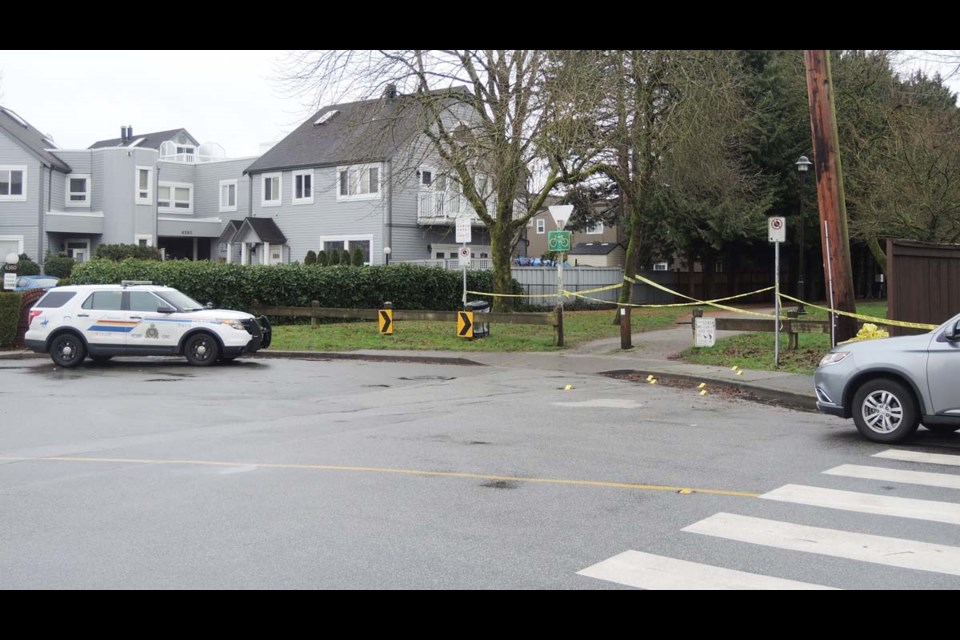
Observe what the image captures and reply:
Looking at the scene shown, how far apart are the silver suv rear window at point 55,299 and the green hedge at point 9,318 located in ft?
14.3

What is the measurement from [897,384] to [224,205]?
44639 millimetres

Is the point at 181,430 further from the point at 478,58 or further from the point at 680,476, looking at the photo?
the point at 478,58

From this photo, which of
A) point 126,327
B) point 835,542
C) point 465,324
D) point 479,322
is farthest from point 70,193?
point 835,542

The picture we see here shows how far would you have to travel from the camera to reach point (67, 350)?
62.8ft

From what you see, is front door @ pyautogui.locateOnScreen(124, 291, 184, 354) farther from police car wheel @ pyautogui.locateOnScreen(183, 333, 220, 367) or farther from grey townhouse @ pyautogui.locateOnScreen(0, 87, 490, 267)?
grey townhouse @ pyautogui.locateOnScreen(0, 87, 490, 267)

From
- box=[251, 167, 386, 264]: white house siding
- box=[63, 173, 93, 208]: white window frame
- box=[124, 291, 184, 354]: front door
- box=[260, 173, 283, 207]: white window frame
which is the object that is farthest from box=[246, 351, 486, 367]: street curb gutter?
box=[63, 173, 93, 208]: white window frame

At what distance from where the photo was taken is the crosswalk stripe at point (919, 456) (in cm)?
941

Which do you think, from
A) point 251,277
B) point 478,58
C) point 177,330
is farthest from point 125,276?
point 478,58

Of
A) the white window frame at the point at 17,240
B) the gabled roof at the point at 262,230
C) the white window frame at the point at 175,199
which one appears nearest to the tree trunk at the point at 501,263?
the gabled roof at the point at 262,230

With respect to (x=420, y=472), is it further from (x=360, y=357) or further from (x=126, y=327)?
(x=360, y=357)

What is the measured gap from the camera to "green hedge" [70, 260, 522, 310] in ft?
90.2

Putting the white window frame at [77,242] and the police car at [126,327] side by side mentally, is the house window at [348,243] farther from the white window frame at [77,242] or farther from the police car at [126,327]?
the police car at [126,327]

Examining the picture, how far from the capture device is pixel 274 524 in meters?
6.86

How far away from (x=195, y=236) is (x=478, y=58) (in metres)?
30.5
